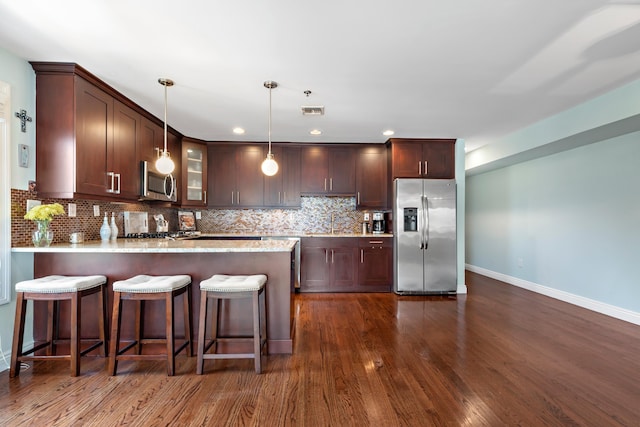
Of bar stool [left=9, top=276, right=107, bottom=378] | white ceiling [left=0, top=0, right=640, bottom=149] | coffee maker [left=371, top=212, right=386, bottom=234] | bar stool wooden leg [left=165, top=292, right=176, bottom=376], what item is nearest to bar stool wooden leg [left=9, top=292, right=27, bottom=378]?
bar stool [left=9, top=276, right=107, bottom=378]

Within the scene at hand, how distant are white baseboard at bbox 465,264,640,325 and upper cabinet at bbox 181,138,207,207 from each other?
536cm

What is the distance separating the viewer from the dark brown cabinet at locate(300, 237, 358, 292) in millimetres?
4574

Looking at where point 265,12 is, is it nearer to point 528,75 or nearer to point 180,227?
point 528,75

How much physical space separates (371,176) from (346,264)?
1519 mm

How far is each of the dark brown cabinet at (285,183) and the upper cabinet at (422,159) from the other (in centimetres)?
156

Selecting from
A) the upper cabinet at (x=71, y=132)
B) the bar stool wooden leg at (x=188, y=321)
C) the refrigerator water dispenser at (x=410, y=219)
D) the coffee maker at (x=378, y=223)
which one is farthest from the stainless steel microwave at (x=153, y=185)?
the refrigerator water dispenser at (x=410, y=219)

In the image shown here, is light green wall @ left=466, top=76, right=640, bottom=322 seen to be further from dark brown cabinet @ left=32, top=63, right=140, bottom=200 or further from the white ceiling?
dark brown cabinet @ left=32, top=63, right=140, bottom=200

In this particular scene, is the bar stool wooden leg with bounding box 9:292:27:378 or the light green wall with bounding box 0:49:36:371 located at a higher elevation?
the light green wall with bounding box 0:49:36:371

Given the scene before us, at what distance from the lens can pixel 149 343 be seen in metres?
2.41

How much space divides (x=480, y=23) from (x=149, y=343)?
133 inches

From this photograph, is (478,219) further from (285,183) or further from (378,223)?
(285,183)

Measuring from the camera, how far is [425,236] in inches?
175

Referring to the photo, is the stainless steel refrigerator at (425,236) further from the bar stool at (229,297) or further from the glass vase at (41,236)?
the glass vase at (41,236)

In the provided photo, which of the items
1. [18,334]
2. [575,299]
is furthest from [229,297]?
[575,299]
